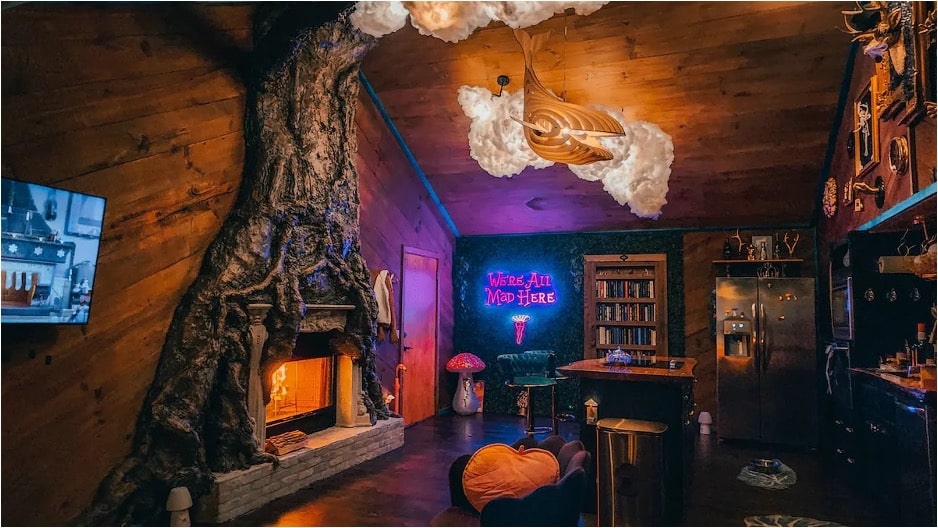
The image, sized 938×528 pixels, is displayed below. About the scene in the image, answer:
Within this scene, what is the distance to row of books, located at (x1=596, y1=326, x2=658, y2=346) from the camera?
744cm

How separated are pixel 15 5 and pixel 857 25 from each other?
4896 millimetres

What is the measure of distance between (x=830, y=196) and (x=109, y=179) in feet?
20.3

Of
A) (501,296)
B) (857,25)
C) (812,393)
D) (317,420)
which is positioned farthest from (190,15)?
(812,393)

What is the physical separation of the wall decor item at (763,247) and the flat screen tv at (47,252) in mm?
6470

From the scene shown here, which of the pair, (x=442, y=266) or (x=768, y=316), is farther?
(x=442, y=266)

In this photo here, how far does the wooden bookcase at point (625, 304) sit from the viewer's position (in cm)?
741

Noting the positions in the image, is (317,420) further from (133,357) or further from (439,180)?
(439,180)

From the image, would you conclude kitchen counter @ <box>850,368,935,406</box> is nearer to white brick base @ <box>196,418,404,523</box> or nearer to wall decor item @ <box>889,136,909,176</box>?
wall decor item @ <box>889,136,909,176</box>

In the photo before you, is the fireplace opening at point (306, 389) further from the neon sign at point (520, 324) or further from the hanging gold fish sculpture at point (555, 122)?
the neon sign at point (520, 324)

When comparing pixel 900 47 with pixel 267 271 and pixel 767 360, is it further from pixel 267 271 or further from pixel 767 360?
pixel 267 271

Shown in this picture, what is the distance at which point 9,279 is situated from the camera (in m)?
2.99

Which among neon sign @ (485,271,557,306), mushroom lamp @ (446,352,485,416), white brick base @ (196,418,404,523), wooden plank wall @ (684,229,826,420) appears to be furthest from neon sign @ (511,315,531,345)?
white brick base @ (196,418,404,523)

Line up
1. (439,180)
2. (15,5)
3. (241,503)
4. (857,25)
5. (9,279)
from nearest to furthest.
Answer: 1. (9,279)
2. (15,5)
3. (857,25)
4. (241,503)
5. (439,180)

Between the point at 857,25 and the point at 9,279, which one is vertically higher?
the point at 857,25
